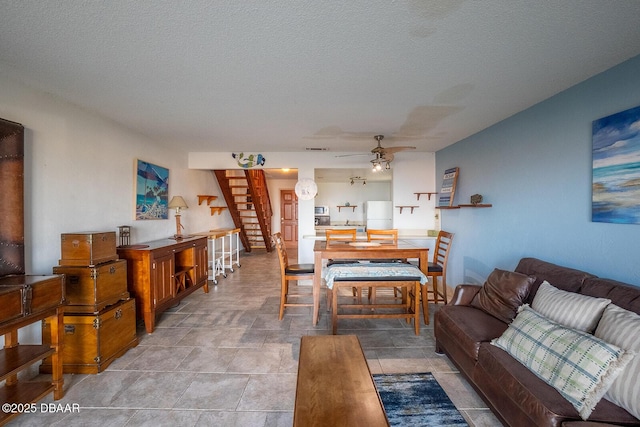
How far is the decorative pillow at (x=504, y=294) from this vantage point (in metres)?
2.16

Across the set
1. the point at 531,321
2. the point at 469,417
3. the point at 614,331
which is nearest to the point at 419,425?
the point at 469,417

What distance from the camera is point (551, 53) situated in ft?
6.06

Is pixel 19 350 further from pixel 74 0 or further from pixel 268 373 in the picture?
pixel 74 0

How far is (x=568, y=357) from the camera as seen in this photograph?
141 centimetres

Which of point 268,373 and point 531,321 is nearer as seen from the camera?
point 531,321

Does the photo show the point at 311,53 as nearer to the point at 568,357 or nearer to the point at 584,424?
the point at 568,357

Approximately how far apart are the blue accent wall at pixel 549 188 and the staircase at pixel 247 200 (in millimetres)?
4367

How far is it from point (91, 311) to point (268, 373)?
158 cm

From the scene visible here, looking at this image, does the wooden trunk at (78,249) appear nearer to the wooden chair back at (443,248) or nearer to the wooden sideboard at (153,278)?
the wooden sideboard at (153,278)

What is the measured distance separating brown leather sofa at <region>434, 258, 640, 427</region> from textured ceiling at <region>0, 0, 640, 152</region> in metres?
1.56

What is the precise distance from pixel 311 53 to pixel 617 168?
233cm

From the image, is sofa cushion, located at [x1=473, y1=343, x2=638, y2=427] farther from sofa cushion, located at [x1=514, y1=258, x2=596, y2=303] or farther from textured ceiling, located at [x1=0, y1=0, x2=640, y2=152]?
textured ceiling, located at [x1=0, y1=0, x2=640, y2=152]

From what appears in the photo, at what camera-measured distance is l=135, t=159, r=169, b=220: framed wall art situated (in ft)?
12.2

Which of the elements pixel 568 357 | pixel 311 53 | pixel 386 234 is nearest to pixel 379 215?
pixel 386 234
